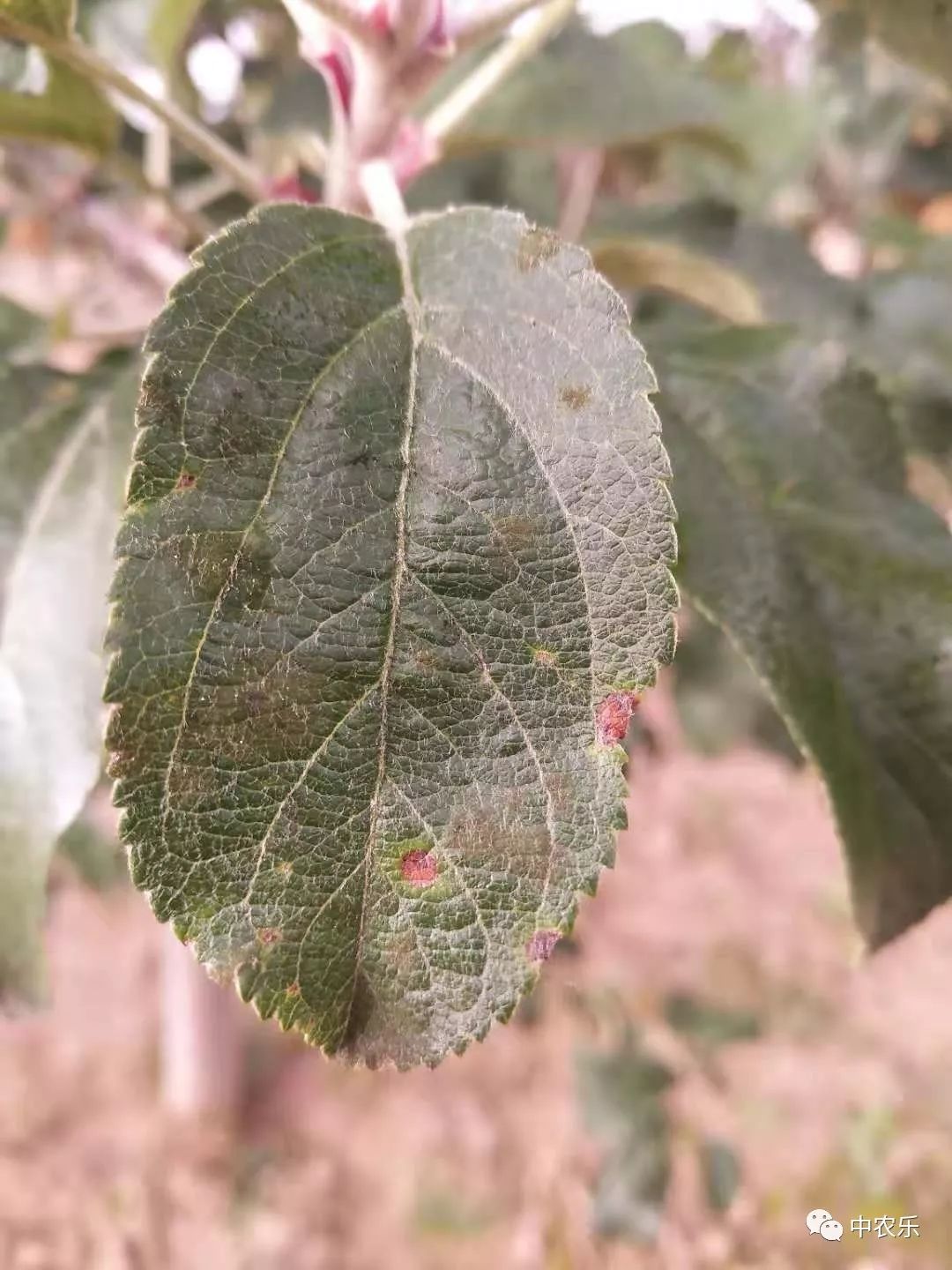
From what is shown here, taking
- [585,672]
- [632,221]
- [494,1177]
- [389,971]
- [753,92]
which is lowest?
[494,1177]

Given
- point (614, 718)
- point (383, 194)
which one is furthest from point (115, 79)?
point (614, 718)

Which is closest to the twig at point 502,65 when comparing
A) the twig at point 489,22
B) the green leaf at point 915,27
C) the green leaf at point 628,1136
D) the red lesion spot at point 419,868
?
the twig at point 489,22

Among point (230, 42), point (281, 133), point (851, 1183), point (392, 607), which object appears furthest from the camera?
point (851, 1183)

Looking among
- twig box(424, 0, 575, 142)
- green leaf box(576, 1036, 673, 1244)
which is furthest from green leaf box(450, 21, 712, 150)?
green leaf box(576, 1036, 673, 1244)

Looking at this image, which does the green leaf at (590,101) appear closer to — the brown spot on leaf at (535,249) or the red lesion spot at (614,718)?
the brown spot on leaf at (535,249)

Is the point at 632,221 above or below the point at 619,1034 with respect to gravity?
above

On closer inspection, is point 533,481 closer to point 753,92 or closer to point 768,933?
point 753,92

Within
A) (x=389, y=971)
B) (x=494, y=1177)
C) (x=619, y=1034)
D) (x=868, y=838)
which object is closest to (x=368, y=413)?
(x=389, y=971)
